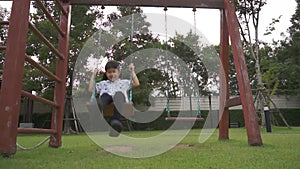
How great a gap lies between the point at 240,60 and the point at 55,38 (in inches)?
308

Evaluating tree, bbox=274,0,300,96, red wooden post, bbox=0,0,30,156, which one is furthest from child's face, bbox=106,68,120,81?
tree, bbox=274,0,300,96

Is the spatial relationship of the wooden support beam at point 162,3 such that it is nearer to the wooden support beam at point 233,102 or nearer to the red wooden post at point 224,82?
the red wooden post at point 224,82

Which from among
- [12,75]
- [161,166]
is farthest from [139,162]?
[12,75]

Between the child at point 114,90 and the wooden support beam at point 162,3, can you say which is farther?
the wooden support beam at point 162,3

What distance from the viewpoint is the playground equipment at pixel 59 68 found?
2150 millimetres

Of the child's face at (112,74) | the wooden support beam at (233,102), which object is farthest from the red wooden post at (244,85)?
the child's face at (112,74)

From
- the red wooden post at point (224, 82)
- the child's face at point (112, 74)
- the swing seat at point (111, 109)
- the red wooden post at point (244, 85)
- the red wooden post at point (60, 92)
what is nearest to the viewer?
the swing seat at point (111, 109)

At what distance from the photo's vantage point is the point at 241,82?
11.2 ft

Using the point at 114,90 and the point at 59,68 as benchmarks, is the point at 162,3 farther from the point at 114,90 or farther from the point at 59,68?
the point at 59,68

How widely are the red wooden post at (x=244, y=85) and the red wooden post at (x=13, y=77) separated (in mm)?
2350

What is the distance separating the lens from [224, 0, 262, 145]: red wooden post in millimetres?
3283

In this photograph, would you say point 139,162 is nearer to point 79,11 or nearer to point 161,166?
point 161,166

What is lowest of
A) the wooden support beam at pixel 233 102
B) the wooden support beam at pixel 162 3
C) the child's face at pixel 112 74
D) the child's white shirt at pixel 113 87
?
the wooden support beam at pixel 233 102

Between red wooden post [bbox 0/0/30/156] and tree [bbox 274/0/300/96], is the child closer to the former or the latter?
red wooden post [bbox 0/0/30/156]
